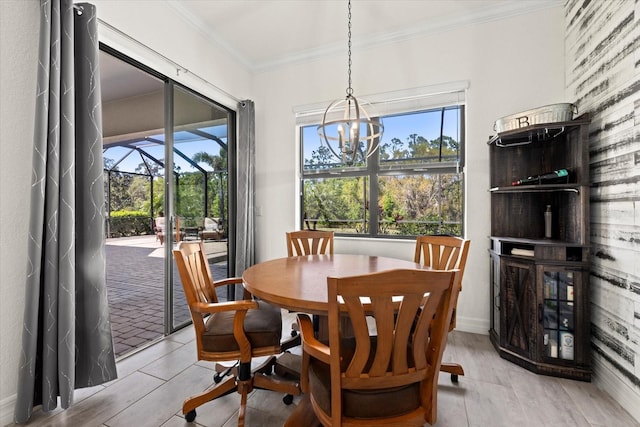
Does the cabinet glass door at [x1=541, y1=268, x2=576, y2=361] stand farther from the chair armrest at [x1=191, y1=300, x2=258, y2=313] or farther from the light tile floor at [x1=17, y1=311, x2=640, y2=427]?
the chair armrest at [x1=191, y1=300, x2=258, y2=313]

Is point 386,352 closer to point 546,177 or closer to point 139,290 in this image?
point 546,177

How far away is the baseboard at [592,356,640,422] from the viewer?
1629 millimetres

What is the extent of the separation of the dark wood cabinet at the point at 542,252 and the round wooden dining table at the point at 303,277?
90 cm

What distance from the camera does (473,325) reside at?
278 cm

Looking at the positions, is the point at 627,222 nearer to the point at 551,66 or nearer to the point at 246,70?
the point at 551,66

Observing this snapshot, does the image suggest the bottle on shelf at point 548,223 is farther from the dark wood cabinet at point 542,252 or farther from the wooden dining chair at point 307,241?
the wooden dining chair at point 307,241

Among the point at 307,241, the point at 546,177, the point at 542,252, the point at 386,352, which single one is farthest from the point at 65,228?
the point at 546,177

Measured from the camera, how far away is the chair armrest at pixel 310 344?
1088 mm

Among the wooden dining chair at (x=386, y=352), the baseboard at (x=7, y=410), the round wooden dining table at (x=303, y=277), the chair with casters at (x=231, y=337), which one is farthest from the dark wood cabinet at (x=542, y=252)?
the baseboard at (x=7, y=410)

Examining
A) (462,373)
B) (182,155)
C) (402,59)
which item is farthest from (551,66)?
(182,155)

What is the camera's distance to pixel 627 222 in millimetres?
1740

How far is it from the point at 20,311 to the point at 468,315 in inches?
134

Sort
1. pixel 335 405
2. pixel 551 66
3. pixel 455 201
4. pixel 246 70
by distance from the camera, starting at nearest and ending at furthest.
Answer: pixel 335 405, pixel 551 66, pixel 455 201, pixel 246 70

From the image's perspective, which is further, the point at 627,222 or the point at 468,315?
the point at 468,315
